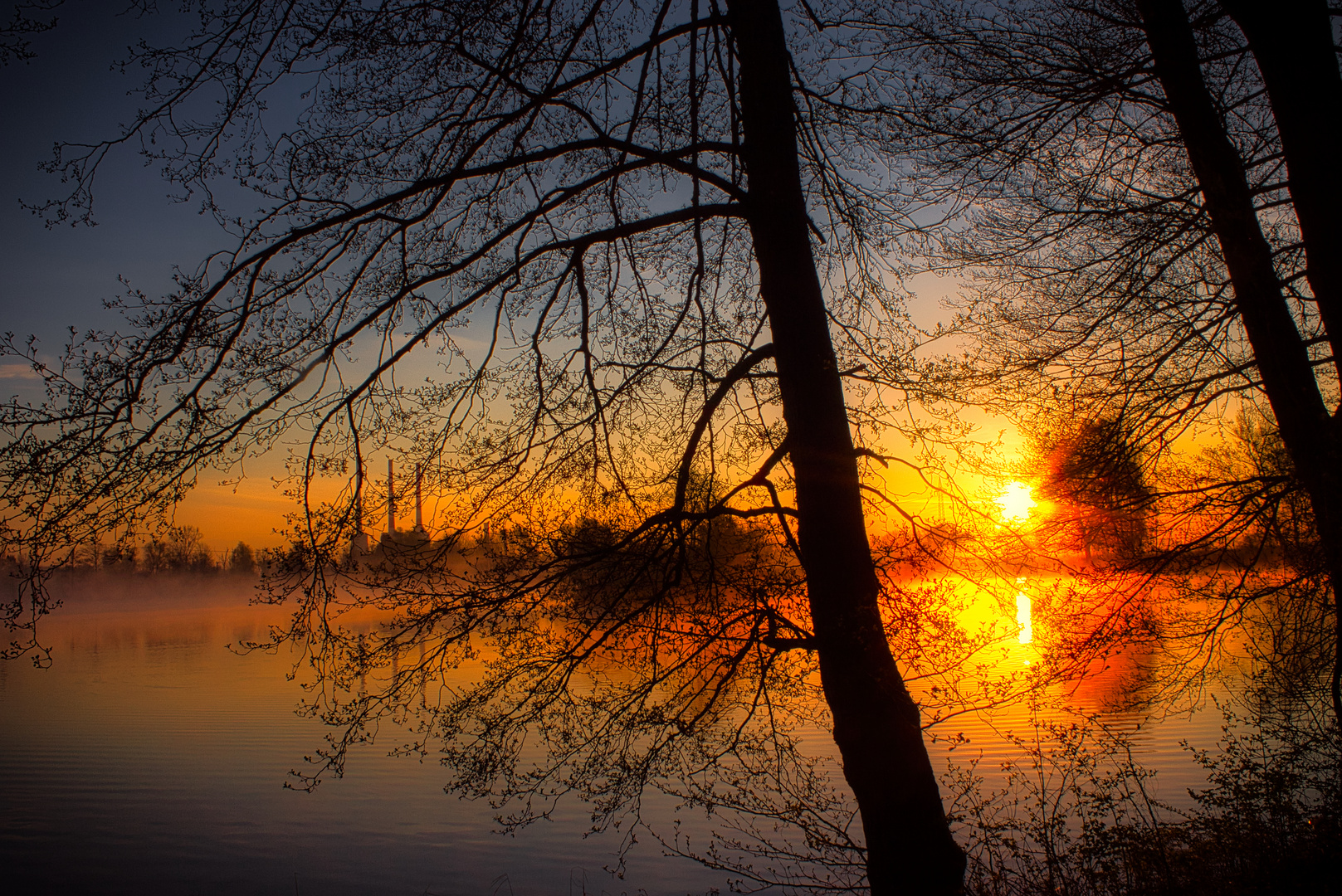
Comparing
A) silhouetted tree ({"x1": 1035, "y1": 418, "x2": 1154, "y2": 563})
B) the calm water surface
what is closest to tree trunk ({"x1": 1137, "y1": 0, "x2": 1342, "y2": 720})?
silhouetted tree ({"x1": 1035, "y1": 418, "x2": 1154, "y2": 563})

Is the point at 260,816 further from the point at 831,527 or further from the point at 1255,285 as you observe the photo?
the point at 1255,285

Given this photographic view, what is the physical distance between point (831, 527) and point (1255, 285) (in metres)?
3.05

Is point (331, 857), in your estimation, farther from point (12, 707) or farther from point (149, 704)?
point (12, 707)

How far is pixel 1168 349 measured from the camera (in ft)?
17.8

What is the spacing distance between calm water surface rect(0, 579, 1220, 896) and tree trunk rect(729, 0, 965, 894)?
934 mm

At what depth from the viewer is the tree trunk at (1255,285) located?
168 inches

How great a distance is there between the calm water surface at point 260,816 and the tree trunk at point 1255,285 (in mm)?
2322

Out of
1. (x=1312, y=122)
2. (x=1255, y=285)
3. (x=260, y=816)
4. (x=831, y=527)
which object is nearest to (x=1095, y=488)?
(x=1255, y=285)

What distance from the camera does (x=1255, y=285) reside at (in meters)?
4.40

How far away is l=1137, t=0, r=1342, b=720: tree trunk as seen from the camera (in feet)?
14.0

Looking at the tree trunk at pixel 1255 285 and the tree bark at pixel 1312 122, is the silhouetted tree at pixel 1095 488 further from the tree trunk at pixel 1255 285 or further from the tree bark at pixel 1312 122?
the tree bark at pixel 1312 122

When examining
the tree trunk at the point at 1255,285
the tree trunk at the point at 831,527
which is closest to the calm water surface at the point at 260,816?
the tree trunk at the point at 831,527

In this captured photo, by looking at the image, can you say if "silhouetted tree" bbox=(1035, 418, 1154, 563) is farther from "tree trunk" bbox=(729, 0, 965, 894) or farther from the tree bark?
"tree trunk" bbox=(729, 0, 965, 894)

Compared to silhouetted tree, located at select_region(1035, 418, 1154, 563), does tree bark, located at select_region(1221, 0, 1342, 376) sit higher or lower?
higher
